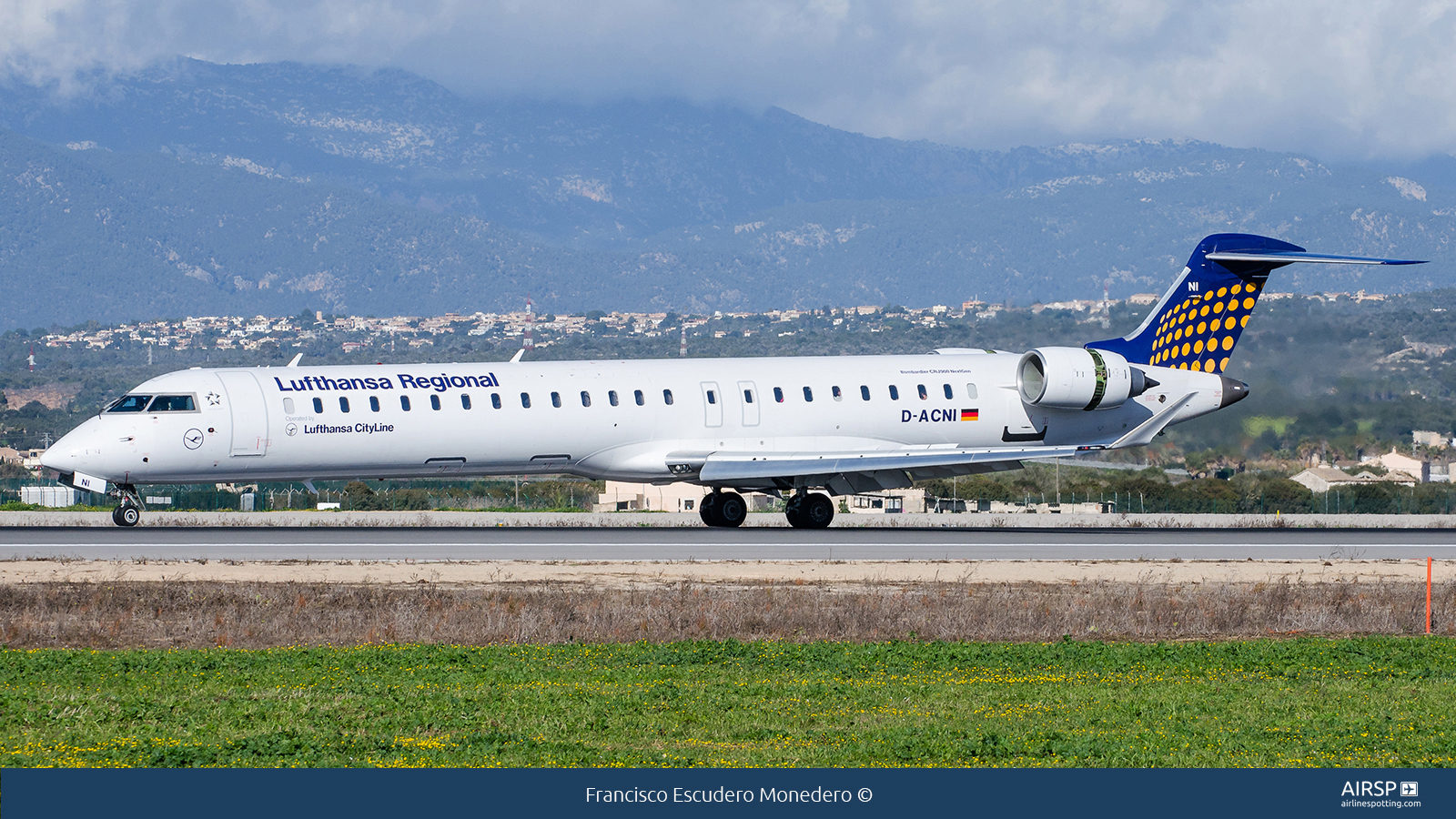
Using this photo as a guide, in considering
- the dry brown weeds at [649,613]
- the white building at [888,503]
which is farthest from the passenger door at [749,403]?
the white building at [888,503]

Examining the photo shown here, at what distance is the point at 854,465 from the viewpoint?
3547 centimetres

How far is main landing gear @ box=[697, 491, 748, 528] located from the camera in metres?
38.0

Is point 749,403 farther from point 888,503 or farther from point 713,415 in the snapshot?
point 888,503

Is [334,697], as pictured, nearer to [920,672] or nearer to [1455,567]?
[920,672]

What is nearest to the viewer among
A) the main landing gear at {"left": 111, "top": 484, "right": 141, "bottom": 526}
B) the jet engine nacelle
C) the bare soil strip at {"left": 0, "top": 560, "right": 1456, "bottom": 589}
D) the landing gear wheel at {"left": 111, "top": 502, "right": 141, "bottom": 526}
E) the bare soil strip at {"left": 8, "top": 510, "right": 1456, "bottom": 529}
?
the bare soil strip at {"left": 0, "top": 560, "right": 1456, "bottom": 589}

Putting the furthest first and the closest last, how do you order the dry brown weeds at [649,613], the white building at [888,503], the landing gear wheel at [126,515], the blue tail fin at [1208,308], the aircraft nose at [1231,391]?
the white building at [888,503], the aircraft nose at [1231,391], the blue tail fin at [1208,308], the landing gear wheel at [126,515], the dry brown weeds at [649,613]

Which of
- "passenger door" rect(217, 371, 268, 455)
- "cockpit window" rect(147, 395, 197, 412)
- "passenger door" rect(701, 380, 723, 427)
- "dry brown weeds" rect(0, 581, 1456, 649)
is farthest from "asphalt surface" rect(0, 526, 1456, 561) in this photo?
"dry brown weeds" rect(0, 581, 1456, 649)

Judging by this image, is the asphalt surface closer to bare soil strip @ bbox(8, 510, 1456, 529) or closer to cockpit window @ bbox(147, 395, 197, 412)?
cockpit window @ bbox(147, 395, 197, 412)

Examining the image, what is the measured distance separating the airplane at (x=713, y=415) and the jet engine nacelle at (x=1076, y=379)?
0.15 ft

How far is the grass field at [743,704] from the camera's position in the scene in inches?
489

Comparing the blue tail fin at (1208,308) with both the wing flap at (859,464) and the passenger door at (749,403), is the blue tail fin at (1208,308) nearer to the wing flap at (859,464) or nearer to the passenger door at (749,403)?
the wing flap at (859,464)

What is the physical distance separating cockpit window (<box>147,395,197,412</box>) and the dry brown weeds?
9.75m

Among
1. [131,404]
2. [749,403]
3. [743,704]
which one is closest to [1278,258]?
[749,403]

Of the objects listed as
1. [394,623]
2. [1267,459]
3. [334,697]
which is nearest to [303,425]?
[394,623]
